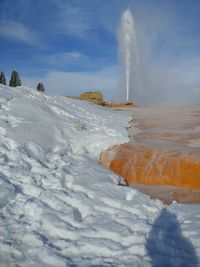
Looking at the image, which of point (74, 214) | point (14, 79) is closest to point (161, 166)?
point (74, 214)

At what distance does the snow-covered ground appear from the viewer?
319 centimetres

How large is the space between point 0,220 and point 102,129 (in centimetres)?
494

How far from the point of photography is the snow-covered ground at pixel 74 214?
3.19 metres

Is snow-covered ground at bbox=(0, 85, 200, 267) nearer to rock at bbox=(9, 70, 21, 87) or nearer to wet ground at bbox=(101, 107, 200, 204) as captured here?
wet ground at bbox=(101, 107, 200, 204)

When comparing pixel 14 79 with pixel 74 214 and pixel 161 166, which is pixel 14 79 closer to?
pixel 161 166

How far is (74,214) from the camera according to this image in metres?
4.06

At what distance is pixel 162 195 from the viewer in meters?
5.21

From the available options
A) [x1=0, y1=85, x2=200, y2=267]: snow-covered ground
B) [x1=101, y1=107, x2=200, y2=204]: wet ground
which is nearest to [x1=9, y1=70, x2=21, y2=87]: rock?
[x1=0, y1=85, x2=200, y2=267]: snow-covered ground

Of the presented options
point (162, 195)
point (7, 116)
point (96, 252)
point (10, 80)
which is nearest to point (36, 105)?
point (7, 116)

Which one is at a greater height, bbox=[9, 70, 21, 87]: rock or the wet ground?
bbox=[9, 70, 21, 87]: rock

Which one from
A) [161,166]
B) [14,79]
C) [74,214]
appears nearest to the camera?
[74,214]

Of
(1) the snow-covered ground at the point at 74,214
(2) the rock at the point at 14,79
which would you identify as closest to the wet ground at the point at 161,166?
(1) the snow-covered ground at the point at 74,214

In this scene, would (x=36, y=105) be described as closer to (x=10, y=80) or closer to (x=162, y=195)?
(x=162, y=195)

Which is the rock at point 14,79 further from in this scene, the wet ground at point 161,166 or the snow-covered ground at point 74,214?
the wet ground at point 161,166
